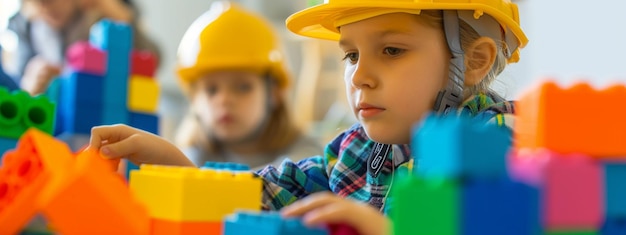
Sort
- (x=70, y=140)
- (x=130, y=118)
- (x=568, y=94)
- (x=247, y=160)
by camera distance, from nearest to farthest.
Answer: (x=568, y=94) < (x=70, y=140) < (x=130, y=118) < (x=247, y=160)

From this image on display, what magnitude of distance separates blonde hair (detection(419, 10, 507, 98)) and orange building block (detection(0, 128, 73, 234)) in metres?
0.57

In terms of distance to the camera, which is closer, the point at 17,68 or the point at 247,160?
the point at 247,160

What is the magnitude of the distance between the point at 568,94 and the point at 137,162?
2.12ft

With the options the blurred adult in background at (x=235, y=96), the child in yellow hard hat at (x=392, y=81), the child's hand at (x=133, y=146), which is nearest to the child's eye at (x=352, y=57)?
the child in yellow hard hat at (x=392, y=81)

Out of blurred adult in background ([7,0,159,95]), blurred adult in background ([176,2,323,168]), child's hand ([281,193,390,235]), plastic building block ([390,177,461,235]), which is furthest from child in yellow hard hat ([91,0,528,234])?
blurred adult in background ([7,0,159,95])

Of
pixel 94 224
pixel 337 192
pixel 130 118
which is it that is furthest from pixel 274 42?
pixel 94 224

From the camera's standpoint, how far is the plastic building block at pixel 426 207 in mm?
434

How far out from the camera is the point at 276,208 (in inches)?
42.3

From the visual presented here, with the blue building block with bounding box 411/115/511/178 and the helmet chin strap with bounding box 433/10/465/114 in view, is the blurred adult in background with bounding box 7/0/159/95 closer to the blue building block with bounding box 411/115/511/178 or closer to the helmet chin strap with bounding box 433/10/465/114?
the helmet chin strap with bounding box 433/10/465/114

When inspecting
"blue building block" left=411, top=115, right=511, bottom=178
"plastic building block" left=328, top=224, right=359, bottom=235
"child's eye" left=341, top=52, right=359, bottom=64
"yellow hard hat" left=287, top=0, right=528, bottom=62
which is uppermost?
"yellow hard hat" left=287, top=0, right=528, bottom=62

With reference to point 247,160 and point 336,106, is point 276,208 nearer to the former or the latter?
point 247,160

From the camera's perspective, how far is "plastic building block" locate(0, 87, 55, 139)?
1.05 meters

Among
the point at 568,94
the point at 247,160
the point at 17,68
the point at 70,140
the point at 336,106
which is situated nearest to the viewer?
the point at 568,94

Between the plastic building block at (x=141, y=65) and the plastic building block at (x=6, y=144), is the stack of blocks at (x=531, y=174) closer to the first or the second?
the plastic building block at (x=6, y=144)
